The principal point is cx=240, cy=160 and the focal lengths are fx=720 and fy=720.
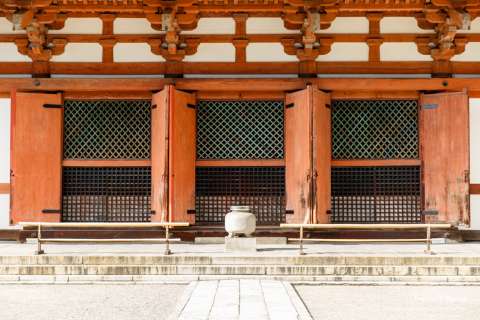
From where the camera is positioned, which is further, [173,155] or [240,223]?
[173,155]

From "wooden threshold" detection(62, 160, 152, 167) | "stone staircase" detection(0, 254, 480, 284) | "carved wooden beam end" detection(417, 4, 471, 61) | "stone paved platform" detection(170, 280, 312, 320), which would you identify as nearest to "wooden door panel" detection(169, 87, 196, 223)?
"wooden threshold" detection(62, 160, 152, 167)

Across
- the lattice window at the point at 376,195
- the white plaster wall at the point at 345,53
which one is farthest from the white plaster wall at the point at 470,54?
the lattice window at the point at 376,195

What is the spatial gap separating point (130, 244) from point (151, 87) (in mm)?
2786

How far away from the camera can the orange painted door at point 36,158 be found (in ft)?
41.8

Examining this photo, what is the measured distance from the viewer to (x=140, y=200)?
1317cm

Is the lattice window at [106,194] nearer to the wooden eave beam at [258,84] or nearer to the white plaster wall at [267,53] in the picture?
the wooden eave beam at [258,84]

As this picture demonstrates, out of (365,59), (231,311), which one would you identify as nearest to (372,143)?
(365,59)

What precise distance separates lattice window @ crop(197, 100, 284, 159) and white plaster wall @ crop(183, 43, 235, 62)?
87 cm

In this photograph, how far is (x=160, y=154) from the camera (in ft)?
41.1

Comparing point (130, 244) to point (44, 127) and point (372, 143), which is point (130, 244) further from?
point (372, 143)

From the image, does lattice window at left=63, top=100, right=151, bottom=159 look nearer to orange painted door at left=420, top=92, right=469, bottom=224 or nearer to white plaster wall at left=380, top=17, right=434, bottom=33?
white plaster wall at left=380, top=17, right=434, bottom=33

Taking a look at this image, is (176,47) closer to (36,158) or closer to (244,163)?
(244,163)

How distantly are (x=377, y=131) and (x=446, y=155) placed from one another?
128cm

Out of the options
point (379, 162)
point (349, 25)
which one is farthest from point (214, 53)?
point (379, 162)
